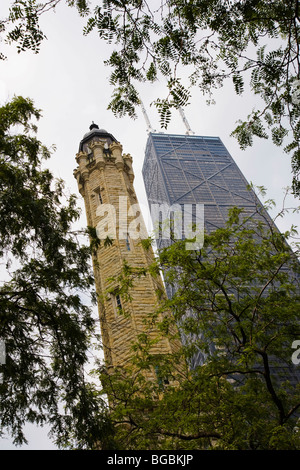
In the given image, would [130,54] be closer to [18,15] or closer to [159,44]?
[159,44]

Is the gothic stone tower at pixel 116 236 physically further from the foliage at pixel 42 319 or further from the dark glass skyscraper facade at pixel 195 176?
the dark glass skyscraper facade at pixel 195 176

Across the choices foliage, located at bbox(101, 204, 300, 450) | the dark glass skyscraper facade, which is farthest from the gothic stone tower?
the dark glass skyscraper facade

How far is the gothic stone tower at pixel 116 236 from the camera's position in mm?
16641

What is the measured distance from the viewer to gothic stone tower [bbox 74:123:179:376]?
16641 millimetres

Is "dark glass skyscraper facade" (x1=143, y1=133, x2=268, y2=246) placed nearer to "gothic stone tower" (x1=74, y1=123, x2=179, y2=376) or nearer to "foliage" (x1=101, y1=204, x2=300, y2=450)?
"gothic stone tower" (x1=74, y1=123, x2=179, y2=376)

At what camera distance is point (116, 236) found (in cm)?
2064

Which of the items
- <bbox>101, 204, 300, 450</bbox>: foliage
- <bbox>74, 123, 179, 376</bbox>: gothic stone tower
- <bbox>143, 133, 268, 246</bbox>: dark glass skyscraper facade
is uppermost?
<bbox>143, 133, 268, 246</bbox>: dark glass skyscraper facade

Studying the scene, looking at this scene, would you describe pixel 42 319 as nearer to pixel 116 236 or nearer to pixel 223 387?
pixel 223 387

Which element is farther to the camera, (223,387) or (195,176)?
(195,176)

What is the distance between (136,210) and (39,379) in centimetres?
1708

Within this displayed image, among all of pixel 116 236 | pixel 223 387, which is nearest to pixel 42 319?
pixel 223 387

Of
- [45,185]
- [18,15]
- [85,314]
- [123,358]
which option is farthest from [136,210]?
[18,15]
